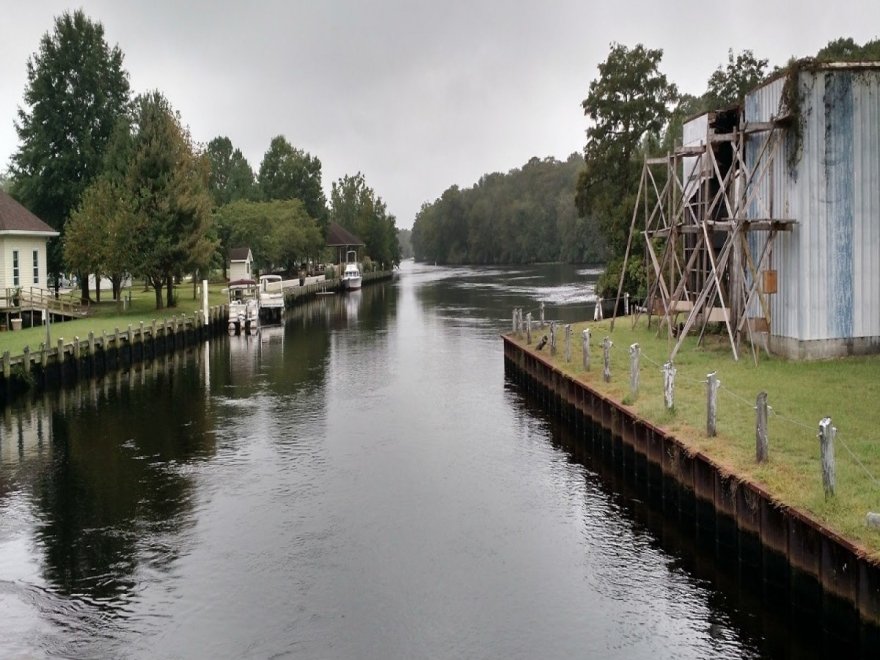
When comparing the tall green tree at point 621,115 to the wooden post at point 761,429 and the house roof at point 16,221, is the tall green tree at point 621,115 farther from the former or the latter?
the wooden post at point 761,429

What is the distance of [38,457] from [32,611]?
10.9 metres

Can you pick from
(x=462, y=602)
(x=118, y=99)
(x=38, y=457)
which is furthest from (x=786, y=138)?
(x=118, y=99)

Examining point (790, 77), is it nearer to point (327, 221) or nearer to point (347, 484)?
point (347, 484)

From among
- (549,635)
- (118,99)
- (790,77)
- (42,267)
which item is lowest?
(549,635)

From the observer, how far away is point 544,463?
919 inches

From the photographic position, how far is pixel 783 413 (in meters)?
19.4

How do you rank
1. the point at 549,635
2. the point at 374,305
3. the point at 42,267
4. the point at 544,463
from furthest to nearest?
the point at 374,305 < the point at 42,267 < the point at 544,463 < the point at 549,635

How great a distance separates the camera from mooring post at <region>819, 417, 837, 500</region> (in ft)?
43.2

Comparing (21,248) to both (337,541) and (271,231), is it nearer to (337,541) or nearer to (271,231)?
(337,541)

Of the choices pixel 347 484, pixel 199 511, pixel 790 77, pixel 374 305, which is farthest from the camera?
pixel 374 305

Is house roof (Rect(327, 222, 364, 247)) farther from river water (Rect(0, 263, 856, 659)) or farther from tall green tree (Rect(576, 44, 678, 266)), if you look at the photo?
river water (Rect(0, 263, 856, 659))

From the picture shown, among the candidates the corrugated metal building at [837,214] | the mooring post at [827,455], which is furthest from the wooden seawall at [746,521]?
the corrugated metal building at [837,214]

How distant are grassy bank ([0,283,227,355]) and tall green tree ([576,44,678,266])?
28901 mm

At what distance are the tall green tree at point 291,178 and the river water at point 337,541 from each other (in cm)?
8679
